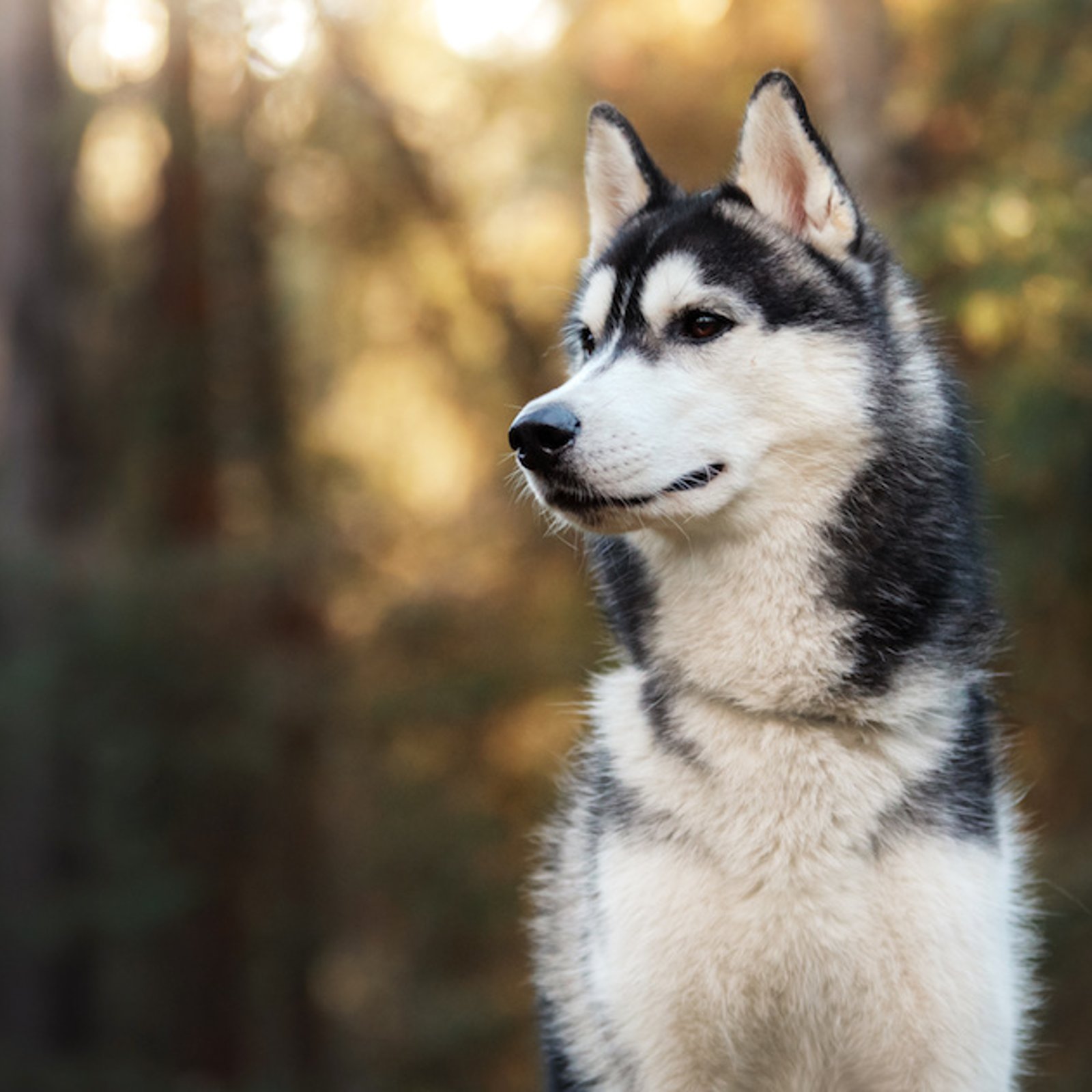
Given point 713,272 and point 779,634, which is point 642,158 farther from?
point 779,634

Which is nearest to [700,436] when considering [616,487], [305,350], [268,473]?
[616,487]

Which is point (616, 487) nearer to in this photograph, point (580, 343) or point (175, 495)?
point (580, 343)

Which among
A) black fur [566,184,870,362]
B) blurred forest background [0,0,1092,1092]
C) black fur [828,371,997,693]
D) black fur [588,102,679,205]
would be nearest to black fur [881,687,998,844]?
black fur [828,371,997,693]

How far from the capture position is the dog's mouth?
10.0 feet

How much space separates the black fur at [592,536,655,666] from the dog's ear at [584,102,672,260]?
805 mm

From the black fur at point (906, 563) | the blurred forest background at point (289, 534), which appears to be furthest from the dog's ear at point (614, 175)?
the blurred forest background at point (289, 534)

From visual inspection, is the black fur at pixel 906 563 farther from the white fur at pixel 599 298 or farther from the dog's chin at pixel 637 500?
the white fur at pixel 599 298

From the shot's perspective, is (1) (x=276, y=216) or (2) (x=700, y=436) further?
(1) (x=276, y=216)

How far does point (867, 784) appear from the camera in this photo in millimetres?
3012

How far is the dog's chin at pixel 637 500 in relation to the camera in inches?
120

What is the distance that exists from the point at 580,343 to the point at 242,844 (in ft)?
34.1

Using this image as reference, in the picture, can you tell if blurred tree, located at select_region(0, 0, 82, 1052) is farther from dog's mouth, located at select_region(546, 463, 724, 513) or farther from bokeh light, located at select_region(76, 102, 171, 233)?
dog's mouth, located at select_region(546, 463, 724, 513)

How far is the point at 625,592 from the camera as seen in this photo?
3.43 metres

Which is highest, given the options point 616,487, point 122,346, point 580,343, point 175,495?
point 580,343
